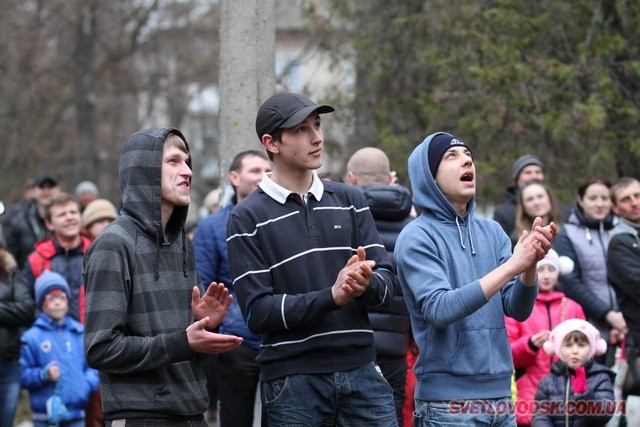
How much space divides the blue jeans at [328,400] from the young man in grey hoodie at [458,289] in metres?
0.23

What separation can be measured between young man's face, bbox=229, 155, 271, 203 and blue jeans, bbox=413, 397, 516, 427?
254 centimetres

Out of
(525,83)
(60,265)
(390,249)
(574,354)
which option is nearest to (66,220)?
(60,265)

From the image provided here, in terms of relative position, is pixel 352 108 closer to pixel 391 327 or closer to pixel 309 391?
pixel 391 327

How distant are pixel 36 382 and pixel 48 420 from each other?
31 cm

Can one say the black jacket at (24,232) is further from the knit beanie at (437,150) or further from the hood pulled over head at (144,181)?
the knit beanie at (437,150)

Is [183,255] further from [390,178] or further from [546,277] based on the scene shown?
[546,277]

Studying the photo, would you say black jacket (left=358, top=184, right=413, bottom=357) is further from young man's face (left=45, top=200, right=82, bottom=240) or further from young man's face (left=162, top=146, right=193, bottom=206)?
young man's face (left=45, top=200, right=82, bottom=240)

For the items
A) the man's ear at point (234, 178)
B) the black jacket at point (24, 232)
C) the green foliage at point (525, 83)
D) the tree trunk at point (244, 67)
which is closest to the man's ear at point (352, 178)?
the man's ear at point (234, 178)

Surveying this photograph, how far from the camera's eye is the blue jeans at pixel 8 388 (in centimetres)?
841

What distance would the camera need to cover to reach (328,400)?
4969mm

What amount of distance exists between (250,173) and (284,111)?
1.99 metres

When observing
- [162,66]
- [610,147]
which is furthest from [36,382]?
[162,66]

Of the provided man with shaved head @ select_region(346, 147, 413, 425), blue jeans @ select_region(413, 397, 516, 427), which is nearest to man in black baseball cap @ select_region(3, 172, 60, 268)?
man with shaved head @ select_region(346, 147, 413, 425)

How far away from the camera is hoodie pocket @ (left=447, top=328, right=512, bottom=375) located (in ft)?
16.2
